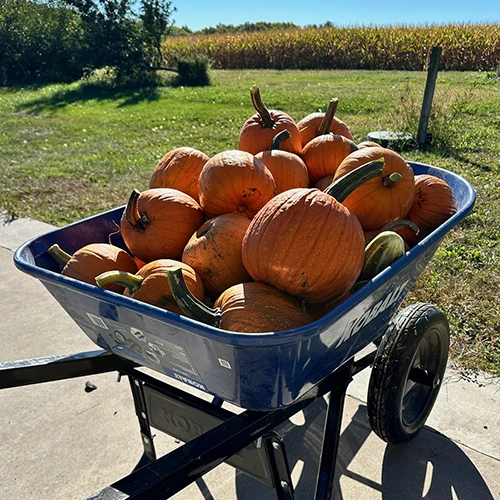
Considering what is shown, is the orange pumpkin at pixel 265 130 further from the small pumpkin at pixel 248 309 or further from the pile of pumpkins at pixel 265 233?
the small pumpkin at pixel 248 309

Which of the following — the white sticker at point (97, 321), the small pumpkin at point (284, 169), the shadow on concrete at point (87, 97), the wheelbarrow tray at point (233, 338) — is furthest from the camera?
the shadow on concrete at point (87, 97)

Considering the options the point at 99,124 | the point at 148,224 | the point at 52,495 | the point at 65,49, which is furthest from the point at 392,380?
the point at 65,49

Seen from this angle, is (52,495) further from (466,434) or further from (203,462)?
(466,434)

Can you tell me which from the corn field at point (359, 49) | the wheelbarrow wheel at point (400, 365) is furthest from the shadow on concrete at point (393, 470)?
the corn field at point (359, 49)

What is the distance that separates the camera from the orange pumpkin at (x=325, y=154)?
1900 millimetres

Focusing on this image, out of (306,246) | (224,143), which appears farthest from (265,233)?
(224,143)

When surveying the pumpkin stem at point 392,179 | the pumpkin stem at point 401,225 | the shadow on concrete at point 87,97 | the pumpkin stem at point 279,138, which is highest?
the pumpkin stem at point 279,138

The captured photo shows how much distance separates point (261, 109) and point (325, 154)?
1.02ft

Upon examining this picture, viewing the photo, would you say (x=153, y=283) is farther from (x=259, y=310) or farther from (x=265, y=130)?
(x=265, y=130)

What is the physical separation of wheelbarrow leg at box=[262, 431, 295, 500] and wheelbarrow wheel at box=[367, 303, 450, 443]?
1.56ft

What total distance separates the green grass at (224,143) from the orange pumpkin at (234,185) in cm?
156

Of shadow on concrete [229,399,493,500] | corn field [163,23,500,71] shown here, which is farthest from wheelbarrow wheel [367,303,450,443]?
corn field [163,23,500,71]

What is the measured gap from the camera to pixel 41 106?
12.5 meters

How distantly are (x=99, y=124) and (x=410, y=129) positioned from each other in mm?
5711
